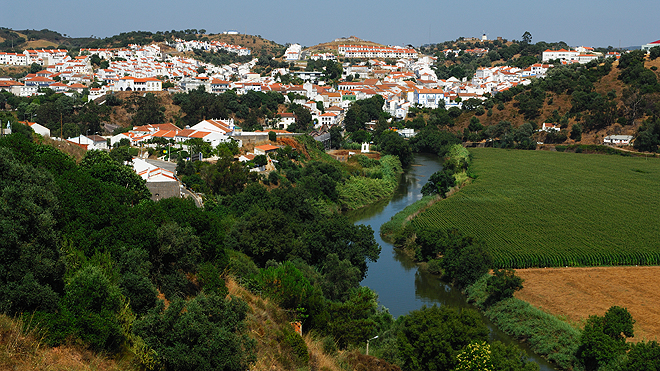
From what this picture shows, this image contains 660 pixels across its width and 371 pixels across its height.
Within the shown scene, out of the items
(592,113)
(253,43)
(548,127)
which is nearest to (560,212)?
(548,127)

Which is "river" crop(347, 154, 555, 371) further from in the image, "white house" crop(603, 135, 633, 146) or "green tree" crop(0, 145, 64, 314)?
"white house" crop(603, 135, 633, 146)

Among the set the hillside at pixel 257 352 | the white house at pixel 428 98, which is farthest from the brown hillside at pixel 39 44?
the hillside at pixel 257 352

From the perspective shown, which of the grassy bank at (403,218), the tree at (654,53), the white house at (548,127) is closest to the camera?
the grassy bank at (403,218)

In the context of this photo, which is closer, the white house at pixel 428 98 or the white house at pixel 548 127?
the white house at pixel 548 127

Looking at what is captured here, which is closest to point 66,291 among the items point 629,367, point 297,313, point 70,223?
point 70,223

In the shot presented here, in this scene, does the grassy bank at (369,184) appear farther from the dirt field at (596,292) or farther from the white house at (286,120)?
the dirt field at (596,292)

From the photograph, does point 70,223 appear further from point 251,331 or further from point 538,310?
point 538,310

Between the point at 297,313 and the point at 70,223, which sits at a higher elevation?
the point at 70,223
